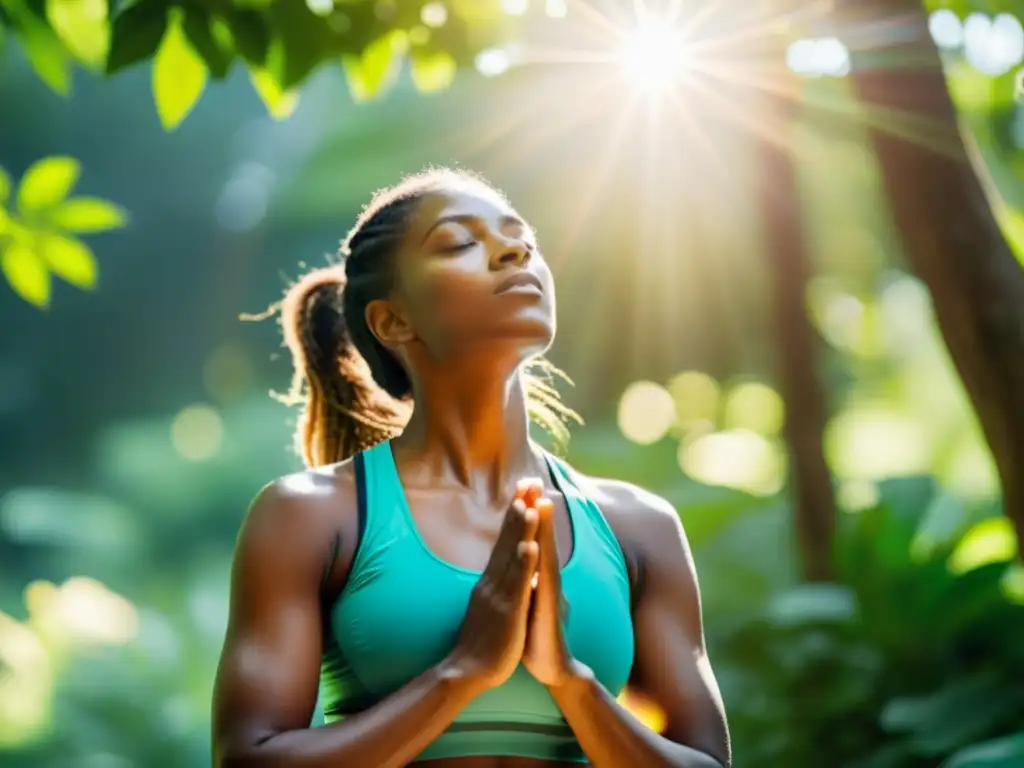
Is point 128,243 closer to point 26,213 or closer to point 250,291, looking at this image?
point 250,291

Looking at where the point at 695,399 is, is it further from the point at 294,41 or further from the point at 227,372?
the point at 294,41

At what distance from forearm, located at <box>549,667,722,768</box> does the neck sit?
29 centimetres

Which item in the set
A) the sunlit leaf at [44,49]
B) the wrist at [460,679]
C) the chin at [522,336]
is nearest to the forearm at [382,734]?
the wrist at [460,679]

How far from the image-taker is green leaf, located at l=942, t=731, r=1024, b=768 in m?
3.14

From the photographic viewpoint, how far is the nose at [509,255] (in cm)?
158

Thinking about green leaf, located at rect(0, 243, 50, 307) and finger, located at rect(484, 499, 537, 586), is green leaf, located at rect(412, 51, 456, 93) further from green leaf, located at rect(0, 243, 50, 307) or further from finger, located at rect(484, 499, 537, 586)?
finger, located at rect(484, 499, 537, 586)

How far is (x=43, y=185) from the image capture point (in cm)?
255

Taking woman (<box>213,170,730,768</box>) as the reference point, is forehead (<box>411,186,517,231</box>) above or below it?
above

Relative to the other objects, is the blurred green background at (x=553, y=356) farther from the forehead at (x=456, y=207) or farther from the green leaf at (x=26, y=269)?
the forehead at (x=456, y=207)

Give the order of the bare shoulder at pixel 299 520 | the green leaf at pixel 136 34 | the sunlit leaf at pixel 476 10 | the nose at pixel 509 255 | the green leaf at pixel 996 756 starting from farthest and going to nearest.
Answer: the green leaf at pixel 996 756 → the sunlit leaf at pixel 476 10 → the green leaf at pixel 136 34 → the nose at pixel 509 255 → the bare shoulder at pixel 299 520

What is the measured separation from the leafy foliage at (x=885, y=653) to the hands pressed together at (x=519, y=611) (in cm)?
282

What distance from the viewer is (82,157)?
11117 mm

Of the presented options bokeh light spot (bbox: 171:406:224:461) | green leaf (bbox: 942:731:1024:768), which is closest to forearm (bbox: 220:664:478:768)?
green leaf (bbox: 942:731:1024:768)

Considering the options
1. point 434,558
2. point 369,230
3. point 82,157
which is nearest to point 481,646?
point 434,558
